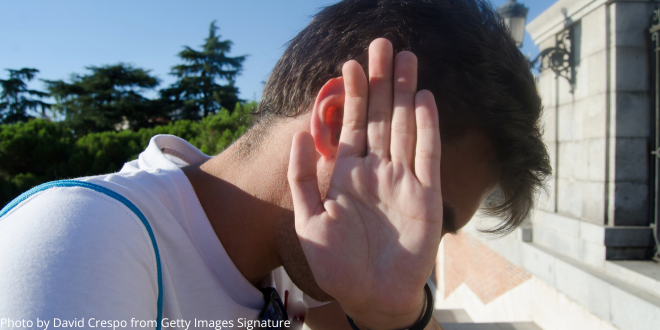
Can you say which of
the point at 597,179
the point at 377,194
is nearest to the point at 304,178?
the point at 377,194

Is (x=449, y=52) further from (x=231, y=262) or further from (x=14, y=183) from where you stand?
(x=14, y=183)

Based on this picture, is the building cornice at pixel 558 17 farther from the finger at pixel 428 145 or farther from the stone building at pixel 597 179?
the finger at pixel 428 145

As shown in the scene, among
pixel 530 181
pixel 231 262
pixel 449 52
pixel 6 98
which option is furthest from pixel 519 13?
pixel 6 98

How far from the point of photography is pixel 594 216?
12.0ft

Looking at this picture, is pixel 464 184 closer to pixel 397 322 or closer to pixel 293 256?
pixel 397 322

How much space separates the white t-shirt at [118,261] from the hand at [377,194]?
41 centimetres

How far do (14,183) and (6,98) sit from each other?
24.9 meters

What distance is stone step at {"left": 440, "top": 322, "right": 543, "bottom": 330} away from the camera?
401 centimetres

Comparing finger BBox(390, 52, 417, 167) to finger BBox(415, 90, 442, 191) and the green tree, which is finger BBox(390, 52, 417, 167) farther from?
the green tree

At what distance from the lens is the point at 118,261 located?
0.95m

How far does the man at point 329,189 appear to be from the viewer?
98 cm

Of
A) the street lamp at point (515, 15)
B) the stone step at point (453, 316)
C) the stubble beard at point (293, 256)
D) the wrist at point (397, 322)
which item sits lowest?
the stone step at point (453, 316)

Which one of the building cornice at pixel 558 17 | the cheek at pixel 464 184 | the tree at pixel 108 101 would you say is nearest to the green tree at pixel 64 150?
the building cornice at pixel 558 17

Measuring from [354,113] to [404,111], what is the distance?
16 centimetres
